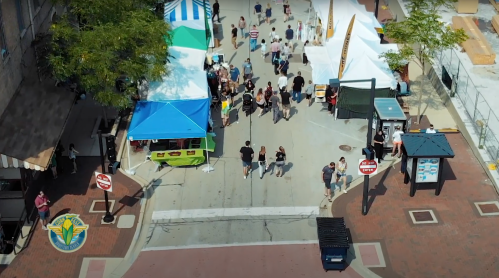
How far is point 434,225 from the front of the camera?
25.7 meters

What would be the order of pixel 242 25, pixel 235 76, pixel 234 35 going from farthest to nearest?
pixel 242 25
pixel 234 35
pixel 235 76

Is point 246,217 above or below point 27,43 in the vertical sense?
below

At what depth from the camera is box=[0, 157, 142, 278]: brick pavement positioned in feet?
79.3

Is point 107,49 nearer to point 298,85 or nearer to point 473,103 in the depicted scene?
point 298,85

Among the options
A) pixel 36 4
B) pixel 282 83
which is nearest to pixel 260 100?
pixel 282 83

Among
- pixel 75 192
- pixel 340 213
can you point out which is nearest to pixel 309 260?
pixel 340 213

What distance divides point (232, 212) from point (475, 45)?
17635mm

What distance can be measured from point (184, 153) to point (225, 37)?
44.0 ft

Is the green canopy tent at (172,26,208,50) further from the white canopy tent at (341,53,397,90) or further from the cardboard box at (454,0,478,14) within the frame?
the cardboard box at (454,0,478,14)

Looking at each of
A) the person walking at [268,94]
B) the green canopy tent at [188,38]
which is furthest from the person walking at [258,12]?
the person walking at [268,94]

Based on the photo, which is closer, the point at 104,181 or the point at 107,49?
the point at 104,181

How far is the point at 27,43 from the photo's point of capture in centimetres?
2905

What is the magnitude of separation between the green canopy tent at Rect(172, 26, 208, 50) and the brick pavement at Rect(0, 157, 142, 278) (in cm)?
732

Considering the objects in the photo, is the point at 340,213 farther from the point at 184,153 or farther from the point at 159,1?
the point at 159,1
